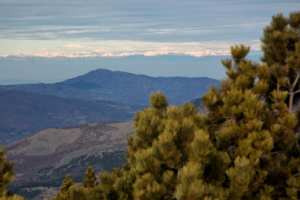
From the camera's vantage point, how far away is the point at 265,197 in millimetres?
9469

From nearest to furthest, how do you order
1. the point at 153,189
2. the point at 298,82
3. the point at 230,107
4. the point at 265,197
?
the point at 153,189 < the point at 265,197 < the point at 230,107 < the point at 298,82

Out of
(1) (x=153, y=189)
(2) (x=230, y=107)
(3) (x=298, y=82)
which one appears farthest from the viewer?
(3) (x=298, y=82)

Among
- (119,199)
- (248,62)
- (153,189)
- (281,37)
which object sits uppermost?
(281,37)

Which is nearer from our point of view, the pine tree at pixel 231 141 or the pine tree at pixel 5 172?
the pine tree at pixel 231 141

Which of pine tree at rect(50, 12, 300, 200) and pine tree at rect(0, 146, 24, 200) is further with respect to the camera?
pine tree at rect(0, 146, 24, 200)

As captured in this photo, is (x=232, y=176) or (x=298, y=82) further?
(x=298, y=82)

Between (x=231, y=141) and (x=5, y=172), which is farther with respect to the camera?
(x=5, y=172)

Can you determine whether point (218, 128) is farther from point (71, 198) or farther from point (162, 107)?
point (71, 198)

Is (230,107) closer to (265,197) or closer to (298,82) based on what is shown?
(265,197)

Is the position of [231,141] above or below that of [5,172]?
above

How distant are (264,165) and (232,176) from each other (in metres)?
1.83

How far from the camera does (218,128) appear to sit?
10.9 m

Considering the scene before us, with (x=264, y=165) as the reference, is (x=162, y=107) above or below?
above

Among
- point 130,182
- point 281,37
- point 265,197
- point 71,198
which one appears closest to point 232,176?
point 265,197
